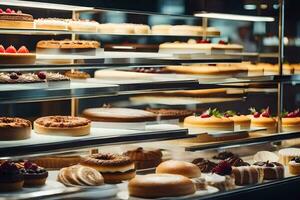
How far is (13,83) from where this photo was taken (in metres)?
4.72

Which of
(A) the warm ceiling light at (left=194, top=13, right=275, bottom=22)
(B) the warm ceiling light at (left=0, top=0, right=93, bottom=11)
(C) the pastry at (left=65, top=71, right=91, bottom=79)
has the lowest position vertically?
(C) the pastry at (left=65, top=71, right=91, bottom=79)

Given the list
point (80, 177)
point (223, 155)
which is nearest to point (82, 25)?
point (80, 177)

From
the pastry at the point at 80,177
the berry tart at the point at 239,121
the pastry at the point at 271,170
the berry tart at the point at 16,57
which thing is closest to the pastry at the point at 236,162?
the pastry at the point at 271,170

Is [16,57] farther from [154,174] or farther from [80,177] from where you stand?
[154,174]

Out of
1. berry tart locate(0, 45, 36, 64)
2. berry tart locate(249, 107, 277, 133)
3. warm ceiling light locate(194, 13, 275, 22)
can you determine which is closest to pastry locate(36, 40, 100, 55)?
berry tart locate(0, 45, 36, 64)

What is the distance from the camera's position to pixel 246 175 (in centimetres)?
589

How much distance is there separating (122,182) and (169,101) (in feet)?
4.79

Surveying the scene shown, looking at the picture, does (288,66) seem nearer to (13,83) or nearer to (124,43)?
(124,43)

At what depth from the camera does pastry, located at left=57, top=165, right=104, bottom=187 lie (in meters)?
5.02

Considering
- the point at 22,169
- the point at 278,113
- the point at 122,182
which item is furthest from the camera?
the point at 278,113

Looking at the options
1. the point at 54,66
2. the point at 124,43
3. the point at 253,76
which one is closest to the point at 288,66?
the point at 253,76

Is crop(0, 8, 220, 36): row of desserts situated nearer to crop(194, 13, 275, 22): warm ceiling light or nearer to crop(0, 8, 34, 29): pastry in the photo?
crop(0, 8, 34, 29): pastry

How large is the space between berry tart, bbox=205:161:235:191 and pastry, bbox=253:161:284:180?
44 centimetres

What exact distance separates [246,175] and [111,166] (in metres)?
1.24
